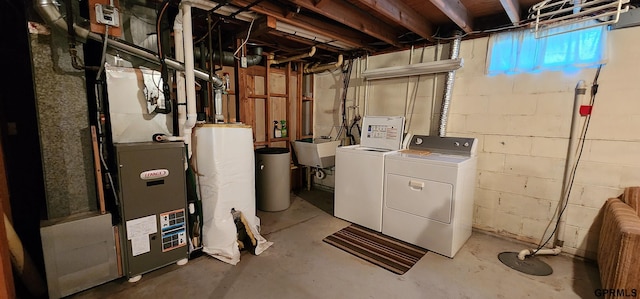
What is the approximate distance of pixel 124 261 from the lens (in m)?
1.97

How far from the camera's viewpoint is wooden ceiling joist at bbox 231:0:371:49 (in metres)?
2.28

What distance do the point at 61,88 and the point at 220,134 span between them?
1090 millimetres

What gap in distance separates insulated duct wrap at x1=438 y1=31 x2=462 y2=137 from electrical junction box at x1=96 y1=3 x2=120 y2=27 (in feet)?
10.0

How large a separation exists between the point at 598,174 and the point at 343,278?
240 cm

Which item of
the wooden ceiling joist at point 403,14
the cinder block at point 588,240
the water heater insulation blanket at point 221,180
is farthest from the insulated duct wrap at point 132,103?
the cinder block at point 588,240

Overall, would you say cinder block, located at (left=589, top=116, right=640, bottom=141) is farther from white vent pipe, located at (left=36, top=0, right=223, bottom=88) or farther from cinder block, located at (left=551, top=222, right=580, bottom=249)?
white vent pipe, located at (left=36, top=0, right=223, bottom=88)

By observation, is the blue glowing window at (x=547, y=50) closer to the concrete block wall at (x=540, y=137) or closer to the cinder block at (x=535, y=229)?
the concrete block wall at (x=540, y=137)

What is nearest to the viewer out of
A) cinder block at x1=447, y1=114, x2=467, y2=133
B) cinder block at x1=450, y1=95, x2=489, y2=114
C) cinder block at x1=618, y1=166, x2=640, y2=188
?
cinder block at x1=618, y1=166, x2=640, y2=188

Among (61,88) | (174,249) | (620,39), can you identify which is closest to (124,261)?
(174,249)

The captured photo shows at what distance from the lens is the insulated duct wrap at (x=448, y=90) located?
2.86 meters

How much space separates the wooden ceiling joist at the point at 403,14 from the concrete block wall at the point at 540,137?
392mm

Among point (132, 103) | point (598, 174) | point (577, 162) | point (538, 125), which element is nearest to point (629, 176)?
point (598, 174)

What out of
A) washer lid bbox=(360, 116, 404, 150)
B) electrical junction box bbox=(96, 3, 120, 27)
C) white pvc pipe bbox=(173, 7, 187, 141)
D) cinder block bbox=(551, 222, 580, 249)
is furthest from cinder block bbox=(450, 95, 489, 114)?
electrical junction box bbox=(96, 3, 120, 27)

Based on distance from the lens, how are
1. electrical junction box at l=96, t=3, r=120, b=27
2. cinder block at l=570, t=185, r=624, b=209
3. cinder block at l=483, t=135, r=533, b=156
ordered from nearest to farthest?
1. electrical junction box at l=96, t=3, r=120, b=27
2. cinder block at l=570, t=185, r=624, b=209
3. cinder block at l=483, t=135, r=533, b=156
